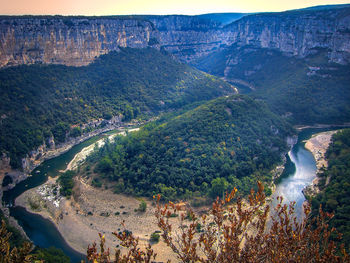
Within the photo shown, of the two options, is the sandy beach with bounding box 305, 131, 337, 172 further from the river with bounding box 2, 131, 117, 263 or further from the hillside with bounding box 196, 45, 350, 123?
the river with bounding box 2, 131, 117, 263

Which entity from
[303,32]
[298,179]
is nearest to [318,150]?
[298,179]

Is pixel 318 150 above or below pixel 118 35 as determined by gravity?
below

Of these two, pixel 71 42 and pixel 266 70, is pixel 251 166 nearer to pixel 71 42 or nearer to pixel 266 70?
pixel 71 42

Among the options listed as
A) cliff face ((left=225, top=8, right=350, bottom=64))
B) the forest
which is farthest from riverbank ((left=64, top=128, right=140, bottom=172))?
cliff face ((left=225, top=8, right=350, bottom=64))

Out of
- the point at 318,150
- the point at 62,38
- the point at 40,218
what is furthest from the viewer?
the point at 62,38

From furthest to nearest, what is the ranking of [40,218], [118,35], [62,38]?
[118,35]
[62,38]
[40,218]

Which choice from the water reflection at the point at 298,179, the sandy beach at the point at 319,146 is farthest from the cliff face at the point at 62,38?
the sandy beach at the point at 319,146

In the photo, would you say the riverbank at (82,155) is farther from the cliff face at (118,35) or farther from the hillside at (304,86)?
the hillside at (304,86)

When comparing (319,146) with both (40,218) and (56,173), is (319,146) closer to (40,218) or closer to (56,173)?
(56,173)

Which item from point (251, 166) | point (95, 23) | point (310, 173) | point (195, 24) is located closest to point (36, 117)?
point (95, 23)
